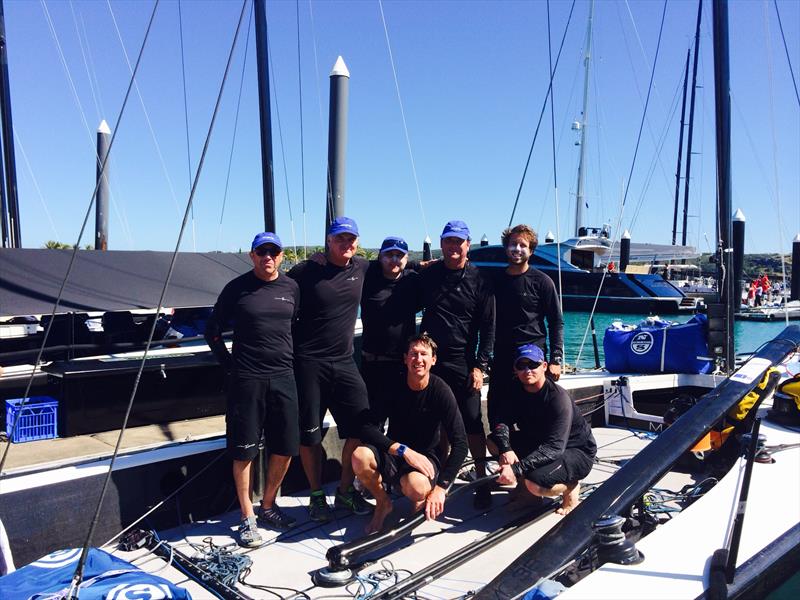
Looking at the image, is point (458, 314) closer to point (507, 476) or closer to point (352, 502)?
point (507, 476)

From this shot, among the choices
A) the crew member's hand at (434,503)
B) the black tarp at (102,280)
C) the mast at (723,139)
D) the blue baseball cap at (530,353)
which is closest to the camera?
the crew member's hand at (434,503)

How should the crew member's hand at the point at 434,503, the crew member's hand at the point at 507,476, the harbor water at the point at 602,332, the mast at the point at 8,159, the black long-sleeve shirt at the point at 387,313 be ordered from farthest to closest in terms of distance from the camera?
the harbor water at the point at 602,332
the mast at the point at 8,159
the black long-sleeve shirt at the point at 387,313
the crew member's hand at the point at 507,476
the crew member's hand at the point at 434,503

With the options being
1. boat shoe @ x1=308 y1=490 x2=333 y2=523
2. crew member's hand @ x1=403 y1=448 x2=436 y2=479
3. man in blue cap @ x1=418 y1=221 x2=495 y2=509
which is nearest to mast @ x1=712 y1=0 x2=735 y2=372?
man in blue cap @ x1=418 y1=221 x2=495 y2=509

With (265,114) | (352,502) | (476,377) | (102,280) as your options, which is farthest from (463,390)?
(265,114)

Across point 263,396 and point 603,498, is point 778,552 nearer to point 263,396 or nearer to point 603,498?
point 603,498

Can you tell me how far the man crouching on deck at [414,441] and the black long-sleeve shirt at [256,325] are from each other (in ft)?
2.30

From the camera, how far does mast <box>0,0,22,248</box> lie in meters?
10.6

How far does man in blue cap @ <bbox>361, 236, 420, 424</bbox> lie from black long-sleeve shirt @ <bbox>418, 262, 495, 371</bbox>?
0.42 ft

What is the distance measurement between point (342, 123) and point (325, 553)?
4108mm

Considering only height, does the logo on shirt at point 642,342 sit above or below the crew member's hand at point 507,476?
above

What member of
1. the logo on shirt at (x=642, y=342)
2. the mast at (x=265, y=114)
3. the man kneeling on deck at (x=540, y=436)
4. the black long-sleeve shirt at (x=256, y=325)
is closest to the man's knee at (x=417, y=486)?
the man kneeling on deck at (x=540, y=436)

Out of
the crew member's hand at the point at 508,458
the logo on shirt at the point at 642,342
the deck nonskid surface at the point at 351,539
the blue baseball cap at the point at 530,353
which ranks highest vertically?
the blue baseball cap at the point at 530,353

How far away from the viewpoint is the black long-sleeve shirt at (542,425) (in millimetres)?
3666

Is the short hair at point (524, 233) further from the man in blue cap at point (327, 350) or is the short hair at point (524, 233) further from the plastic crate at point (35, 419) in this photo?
the plastic crate at point (35, 419)
